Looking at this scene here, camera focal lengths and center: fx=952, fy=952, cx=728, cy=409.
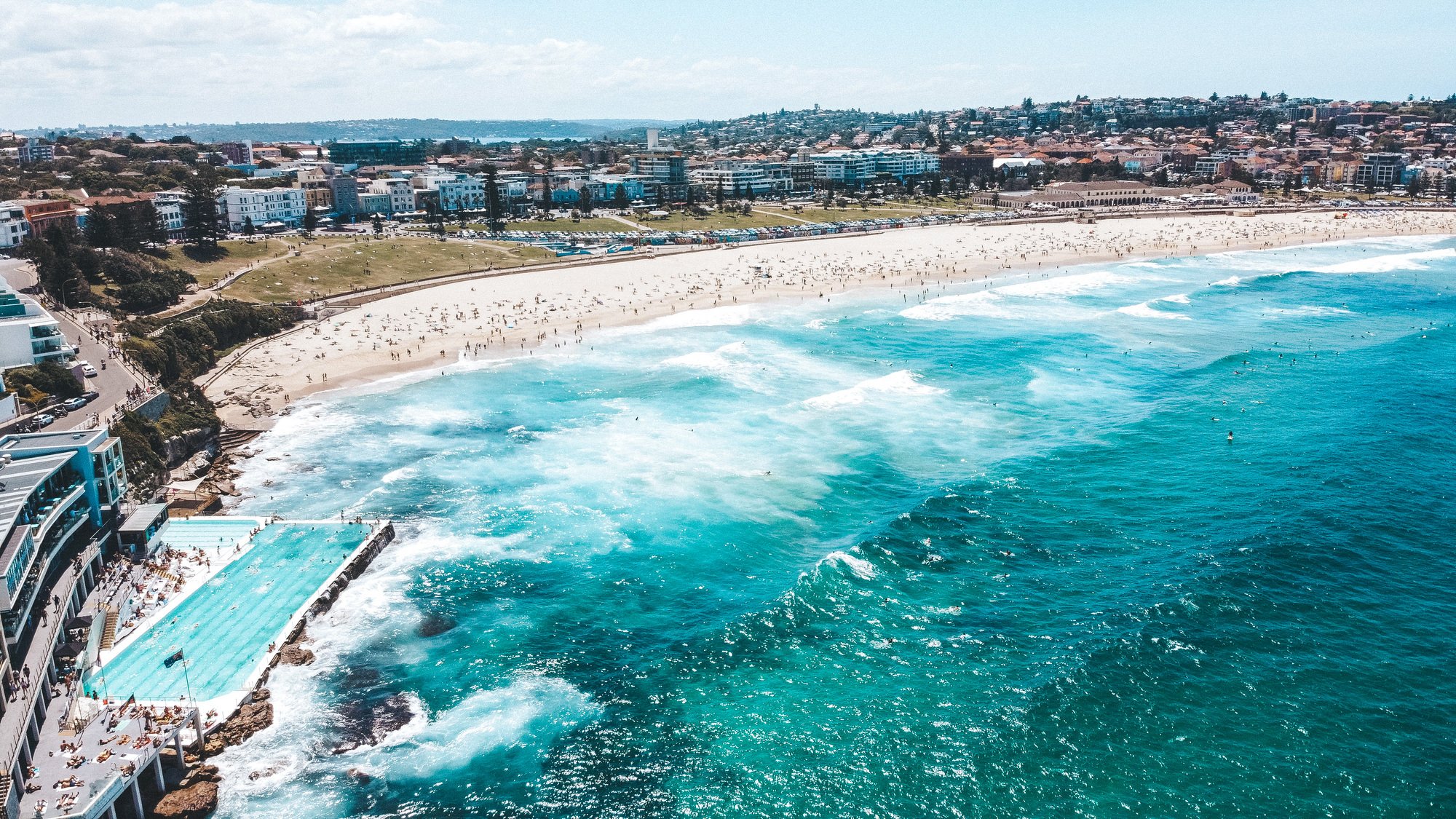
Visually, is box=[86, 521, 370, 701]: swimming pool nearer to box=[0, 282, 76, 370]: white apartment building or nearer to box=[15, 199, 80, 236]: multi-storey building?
box=[0, 282, 76, 370]: white apartment building

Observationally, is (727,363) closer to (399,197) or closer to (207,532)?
(207,532)

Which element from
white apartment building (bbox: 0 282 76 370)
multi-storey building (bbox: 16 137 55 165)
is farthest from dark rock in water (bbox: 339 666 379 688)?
multi-storey building (bbox: 16 137 55 165)

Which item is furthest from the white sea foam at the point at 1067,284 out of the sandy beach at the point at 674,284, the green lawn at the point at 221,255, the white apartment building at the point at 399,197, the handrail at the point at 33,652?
the white apartment building at the point at 399,197

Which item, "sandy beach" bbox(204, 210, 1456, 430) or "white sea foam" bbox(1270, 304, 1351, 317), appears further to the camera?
"white sea foam" bbox(1270, 304, 1351, 317)

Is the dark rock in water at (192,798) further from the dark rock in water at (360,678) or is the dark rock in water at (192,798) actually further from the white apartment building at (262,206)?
the white apartment building at (262,206)

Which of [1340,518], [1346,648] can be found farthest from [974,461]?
[1346,648]

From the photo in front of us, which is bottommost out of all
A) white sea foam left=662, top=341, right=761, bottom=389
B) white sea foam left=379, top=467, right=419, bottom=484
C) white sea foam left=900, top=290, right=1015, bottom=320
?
white sea foam left=379, top=467, right=419, bottom=484
